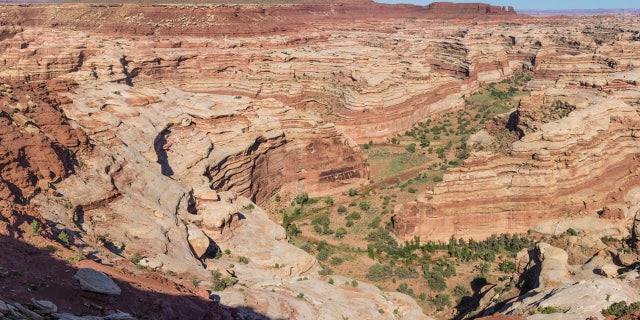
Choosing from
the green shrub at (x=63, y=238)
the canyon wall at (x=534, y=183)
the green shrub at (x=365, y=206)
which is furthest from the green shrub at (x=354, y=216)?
the green shrub at (x=63, y=238)

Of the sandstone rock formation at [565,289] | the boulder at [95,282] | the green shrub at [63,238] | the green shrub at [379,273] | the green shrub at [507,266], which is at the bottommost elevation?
the green shrub at [379,273]

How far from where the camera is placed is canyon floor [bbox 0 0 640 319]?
16.6 m

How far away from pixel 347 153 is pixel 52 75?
3085 centimetres

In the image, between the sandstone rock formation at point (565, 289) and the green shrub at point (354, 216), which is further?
the green shrub at point (354, 216)

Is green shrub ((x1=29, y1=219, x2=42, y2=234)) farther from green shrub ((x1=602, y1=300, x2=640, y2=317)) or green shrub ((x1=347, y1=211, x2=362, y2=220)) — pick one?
green shrub ((x1=347, y1=211, x2=362, y2=220))

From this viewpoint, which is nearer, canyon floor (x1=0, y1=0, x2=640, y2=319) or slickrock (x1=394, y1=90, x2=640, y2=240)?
canyon floor (x1=0, y1=0, x2=640, y2=319)

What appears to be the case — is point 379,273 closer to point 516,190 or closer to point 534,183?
point 516,190

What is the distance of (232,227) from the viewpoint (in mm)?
26062

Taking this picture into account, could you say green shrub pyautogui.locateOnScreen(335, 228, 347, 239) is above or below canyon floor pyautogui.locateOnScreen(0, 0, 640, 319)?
below

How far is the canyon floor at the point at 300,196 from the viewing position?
16562 mm

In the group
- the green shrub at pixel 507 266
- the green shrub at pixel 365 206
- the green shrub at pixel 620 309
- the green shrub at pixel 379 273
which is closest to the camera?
the green shrub at pixel 620 309

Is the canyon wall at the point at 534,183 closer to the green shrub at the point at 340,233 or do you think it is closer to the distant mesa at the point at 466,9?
the green shrub at the point at 340,233

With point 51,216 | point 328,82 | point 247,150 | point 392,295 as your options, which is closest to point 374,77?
point 328,82

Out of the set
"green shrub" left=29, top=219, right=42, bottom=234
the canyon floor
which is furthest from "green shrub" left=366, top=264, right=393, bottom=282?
"green shrub" left=29, top=219, right=42, bottom=234
